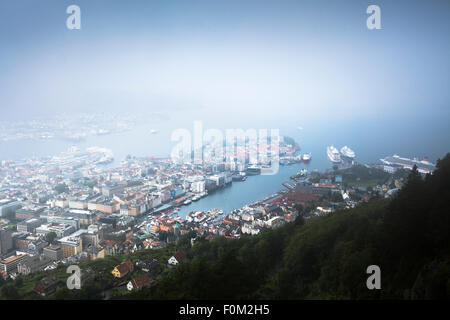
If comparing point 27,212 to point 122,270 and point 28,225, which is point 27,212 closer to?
point 28,225

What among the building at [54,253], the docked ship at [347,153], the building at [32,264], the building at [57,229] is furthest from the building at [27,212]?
the docked ship at [347,153]

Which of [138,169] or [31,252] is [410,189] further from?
[138,169]

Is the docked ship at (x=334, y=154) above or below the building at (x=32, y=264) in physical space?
above

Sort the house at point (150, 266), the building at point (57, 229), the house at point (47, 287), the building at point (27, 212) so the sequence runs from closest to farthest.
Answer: the house at point (47, 287) → the house at point (150, 266) → the building at point (57, 229) → the building at point (27, 212)

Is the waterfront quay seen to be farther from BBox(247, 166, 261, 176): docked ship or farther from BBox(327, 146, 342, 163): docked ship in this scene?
BBox(327, 146, 342, 163): docked ship

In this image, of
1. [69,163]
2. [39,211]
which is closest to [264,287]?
[39,211]

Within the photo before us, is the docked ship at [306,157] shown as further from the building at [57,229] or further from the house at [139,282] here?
the house at [139,282]
